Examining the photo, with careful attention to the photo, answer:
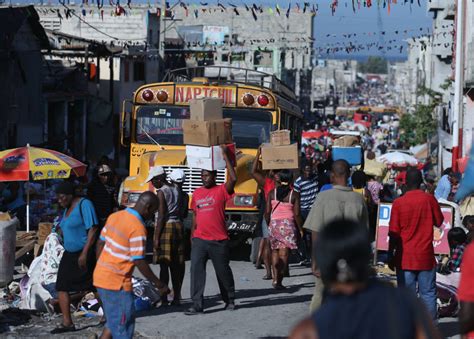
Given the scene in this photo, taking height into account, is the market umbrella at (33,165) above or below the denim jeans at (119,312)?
above

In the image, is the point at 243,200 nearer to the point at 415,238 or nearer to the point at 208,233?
A: the point at 208,233

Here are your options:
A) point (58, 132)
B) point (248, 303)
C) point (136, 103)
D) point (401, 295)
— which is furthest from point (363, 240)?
point (58, 132)

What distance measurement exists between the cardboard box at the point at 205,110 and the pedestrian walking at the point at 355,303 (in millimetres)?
8612

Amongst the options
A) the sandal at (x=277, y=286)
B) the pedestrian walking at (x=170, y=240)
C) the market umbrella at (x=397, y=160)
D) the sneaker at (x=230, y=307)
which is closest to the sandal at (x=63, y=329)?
the pedestrian walking at (x=170, y=240)

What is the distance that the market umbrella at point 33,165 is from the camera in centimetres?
1603

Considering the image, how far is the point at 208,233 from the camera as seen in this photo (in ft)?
38.7

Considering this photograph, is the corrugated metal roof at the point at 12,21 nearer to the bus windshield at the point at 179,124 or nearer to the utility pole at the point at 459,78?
the bus windshield at the point at 179,124

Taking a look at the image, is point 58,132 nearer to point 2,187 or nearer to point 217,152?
point 2,187

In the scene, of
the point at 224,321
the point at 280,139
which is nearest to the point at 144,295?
the point at 224,321

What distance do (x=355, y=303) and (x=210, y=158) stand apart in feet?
25.6

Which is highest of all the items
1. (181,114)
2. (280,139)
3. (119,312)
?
(181,114)

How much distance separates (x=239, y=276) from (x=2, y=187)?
723cm

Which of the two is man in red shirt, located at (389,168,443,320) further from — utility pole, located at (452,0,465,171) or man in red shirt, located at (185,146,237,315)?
utility pole, located at (452,0,465,171)

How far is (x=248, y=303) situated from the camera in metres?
12.9
